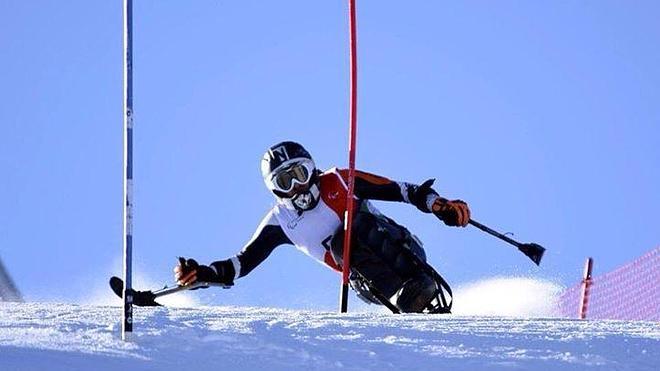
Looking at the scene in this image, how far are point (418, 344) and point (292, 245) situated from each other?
379cm

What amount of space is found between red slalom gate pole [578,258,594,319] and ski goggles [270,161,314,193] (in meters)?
3.81

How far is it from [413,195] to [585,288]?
138 inches

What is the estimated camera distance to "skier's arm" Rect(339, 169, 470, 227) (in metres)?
7.93

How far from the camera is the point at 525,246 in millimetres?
8312

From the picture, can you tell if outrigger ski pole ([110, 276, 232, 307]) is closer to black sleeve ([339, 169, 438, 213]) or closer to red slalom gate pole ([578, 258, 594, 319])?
black sleeve ([339, 169, 438, 213])

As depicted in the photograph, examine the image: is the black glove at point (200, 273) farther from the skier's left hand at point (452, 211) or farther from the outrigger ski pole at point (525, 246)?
the outrigger ski pole at point (525, 246)

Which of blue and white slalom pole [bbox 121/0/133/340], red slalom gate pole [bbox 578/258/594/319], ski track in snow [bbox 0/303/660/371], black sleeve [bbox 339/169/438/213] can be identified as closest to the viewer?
ski track in snow [bbox 0/303/660/371]

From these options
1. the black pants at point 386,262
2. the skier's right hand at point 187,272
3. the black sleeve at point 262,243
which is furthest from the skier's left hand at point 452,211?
the skier's right hand at point 187,272

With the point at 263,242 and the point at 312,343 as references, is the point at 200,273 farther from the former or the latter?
the point at 312,343

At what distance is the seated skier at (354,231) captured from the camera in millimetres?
8031

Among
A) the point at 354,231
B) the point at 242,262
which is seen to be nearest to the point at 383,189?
the point at 354,231

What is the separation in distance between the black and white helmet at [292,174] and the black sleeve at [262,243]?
0.28 meters

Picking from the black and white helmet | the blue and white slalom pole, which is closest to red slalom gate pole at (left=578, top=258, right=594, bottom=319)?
the black and white helmet

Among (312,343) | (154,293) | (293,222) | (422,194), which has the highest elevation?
(422,194)
